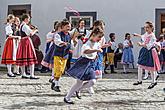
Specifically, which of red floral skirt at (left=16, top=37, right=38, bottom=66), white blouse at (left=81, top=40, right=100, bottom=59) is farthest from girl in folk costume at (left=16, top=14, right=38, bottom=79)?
white blouse at (left=81, top=40, right=100, bottom=59)

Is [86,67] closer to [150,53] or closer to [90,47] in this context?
[90,47]

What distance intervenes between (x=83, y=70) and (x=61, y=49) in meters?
1.51

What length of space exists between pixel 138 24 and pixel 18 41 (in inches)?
246

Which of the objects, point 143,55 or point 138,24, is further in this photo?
point 138,24

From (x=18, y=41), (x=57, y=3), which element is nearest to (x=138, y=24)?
(x=57, y=3)

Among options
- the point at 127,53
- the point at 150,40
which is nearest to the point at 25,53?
the point at 150,40

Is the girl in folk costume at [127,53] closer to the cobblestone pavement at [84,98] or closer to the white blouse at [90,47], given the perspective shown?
the cobblestone pavement at [84,98]

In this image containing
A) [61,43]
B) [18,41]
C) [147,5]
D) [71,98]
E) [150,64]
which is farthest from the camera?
[147,5]

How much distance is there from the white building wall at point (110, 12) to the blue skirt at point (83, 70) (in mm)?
9279

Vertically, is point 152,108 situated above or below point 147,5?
below

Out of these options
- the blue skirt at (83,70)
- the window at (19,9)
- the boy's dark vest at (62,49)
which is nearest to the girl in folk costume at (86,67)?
the blue skirt at (83,70)

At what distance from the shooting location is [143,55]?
976 centimetres

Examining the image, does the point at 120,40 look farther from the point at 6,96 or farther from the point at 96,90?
the point at 6,96

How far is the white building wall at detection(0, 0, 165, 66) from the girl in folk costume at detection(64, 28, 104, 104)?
30.4ft
